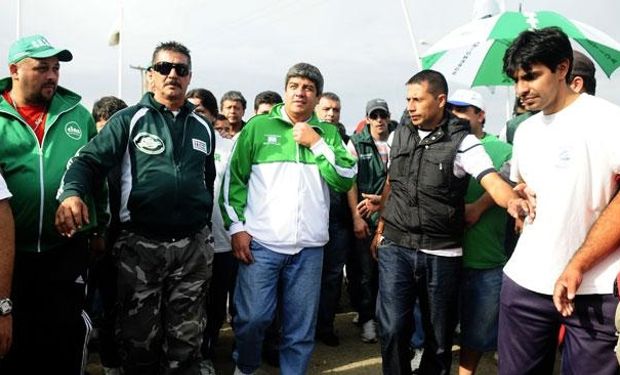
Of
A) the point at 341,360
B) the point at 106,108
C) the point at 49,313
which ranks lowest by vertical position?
the point at 341,360

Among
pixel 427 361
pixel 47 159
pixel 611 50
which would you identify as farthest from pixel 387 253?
pixel 611 50

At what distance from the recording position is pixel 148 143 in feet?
9.64

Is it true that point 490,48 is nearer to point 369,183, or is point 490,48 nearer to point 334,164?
point 369,183

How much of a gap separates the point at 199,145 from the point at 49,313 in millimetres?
1286

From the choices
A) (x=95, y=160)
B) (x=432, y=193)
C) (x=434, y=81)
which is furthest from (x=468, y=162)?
(x=95, y=160)

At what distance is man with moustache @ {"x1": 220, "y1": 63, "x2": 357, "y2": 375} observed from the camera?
129 inches

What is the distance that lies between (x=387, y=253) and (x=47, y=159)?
212 centimetres

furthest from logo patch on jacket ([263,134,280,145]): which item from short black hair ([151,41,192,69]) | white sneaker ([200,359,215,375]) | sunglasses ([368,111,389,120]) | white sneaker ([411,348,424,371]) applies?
white sneaker ([411,348,424,371])

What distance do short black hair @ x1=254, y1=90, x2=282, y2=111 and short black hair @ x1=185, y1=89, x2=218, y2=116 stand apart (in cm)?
85

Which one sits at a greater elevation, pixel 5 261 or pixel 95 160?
pixel 95 160

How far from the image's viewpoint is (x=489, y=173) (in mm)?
2855

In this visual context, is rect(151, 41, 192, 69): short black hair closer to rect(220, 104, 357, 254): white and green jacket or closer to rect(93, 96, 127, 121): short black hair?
Result: rect(220, 104, 357, 254): white and green jacket

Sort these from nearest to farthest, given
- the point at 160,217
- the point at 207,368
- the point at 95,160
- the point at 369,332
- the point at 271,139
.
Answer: the point at 95,160 → the point at 160,217 → the point at 271,139 → the point at 207,368 → the point at 369,332

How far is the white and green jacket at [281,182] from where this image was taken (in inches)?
129
